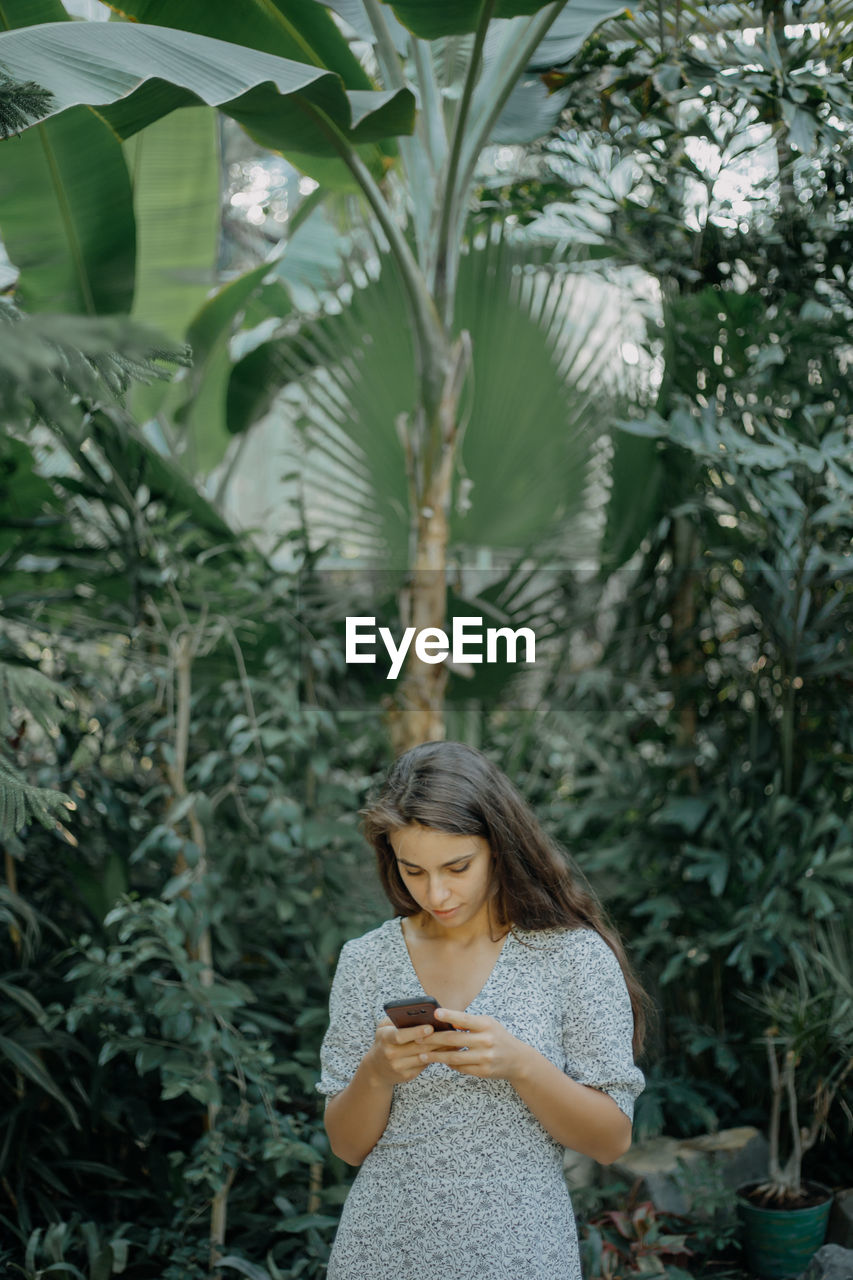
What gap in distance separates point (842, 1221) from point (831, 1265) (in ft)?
1.29

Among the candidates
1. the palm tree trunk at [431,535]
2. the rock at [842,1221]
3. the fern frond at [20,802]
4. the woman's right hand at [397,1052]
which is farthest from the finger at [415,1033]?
the rock at [842,1221]

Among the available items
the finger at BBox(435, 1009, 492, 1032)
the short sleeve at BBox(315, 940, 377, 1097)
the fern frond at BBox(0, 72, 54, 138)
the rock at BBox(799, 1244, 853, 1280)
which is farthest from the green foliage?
the fern frond at BBox(0, 72, 54, 138)

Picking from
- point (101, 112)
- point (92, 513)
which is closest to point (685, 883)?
point (92, 513)

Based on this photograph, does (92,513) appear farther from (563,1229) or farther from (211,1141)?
(563,1229)

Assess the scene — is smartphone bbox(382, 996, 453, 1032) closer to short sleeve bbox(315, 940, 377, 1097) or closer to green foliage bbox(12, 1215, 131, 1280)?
short sleeve bbox(315, 940, 377, 1097)

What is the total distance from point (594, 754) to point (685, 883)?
0.51 meters

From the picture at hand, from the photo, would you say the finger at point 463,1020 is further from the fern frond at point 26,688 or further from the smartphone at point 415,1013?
the fern frond at point 26,688

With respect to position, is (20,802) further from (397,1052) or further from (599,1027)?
(599,1027)

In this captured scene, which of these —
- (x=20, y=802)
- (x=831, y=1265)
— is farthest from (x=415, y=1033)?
(x=831, y=1265)

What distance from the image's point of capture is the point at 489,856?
1.70 metres

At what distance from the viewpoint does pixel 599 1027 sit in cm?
162

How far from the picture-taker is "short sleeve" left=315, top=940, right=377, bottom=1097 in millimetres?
1688

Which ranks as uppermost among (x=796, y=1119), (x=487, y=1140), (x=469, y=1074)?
(x=469, y=1074)

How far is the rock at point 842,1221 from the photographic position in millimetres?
2855
